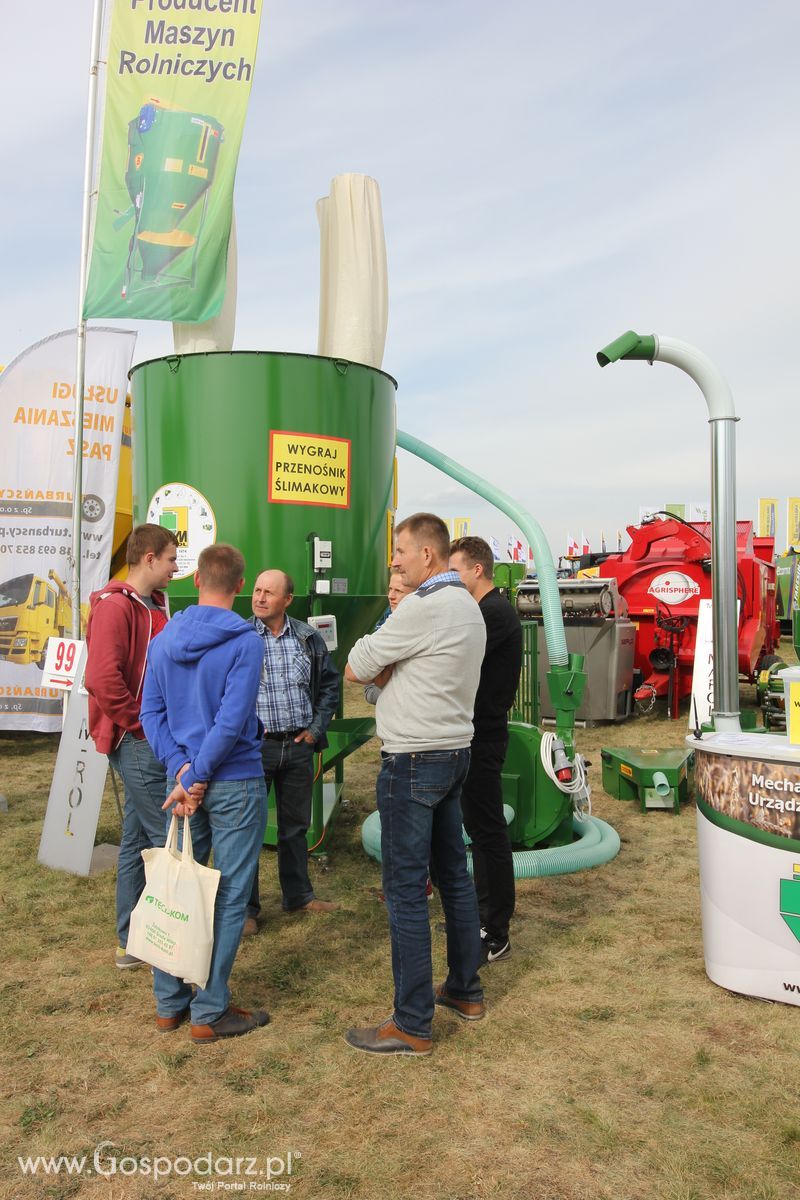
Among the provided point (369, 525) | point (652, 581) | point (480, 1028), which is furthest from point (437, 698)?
point (652, 581)

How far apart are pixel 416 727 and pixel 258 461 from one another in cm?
233

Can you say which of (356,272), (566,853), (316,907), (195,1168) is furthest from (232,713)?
(356,272)

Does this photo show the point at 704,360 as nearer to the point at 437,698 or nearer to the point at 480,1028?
the point at 437,698

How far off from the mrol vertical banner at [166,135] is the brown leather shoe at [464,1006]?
445cm

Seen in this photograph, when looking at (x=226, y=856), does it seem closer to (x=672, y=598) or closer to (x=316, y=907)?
(x=316, y=907)

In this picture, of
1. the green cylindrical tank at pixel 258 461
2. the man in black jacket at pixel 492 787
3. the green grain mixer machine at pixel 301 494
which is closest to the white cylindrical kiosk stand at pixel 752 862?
the man in black jacket at pixel 492 787

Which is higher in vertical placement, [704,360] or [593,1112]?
[704,360]

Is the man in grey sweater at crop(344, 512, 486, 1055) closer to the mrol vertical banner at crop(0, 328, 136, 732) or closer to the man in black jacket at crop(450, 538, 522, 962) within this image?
the man in black jacket at crop(450, 538, 522, 962)

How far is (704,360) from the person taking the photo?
11.9ft

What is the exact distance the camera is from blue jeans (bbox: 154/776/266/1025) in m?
3.00

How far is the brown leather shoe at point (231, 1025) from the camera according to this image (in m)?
3.07

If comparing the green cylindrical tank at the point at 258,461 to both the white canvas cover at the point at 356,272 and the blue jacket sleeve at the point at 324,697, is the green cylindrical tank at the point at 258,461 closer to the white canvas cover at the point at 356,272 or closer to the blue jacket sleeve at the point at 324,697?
the blue jacket sleeve at the point at 324,697

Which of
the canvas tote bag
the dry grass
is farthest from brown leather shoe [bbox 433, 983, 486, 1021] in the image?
the canvas tote bag

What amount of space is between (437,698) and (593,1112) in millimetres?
1353
